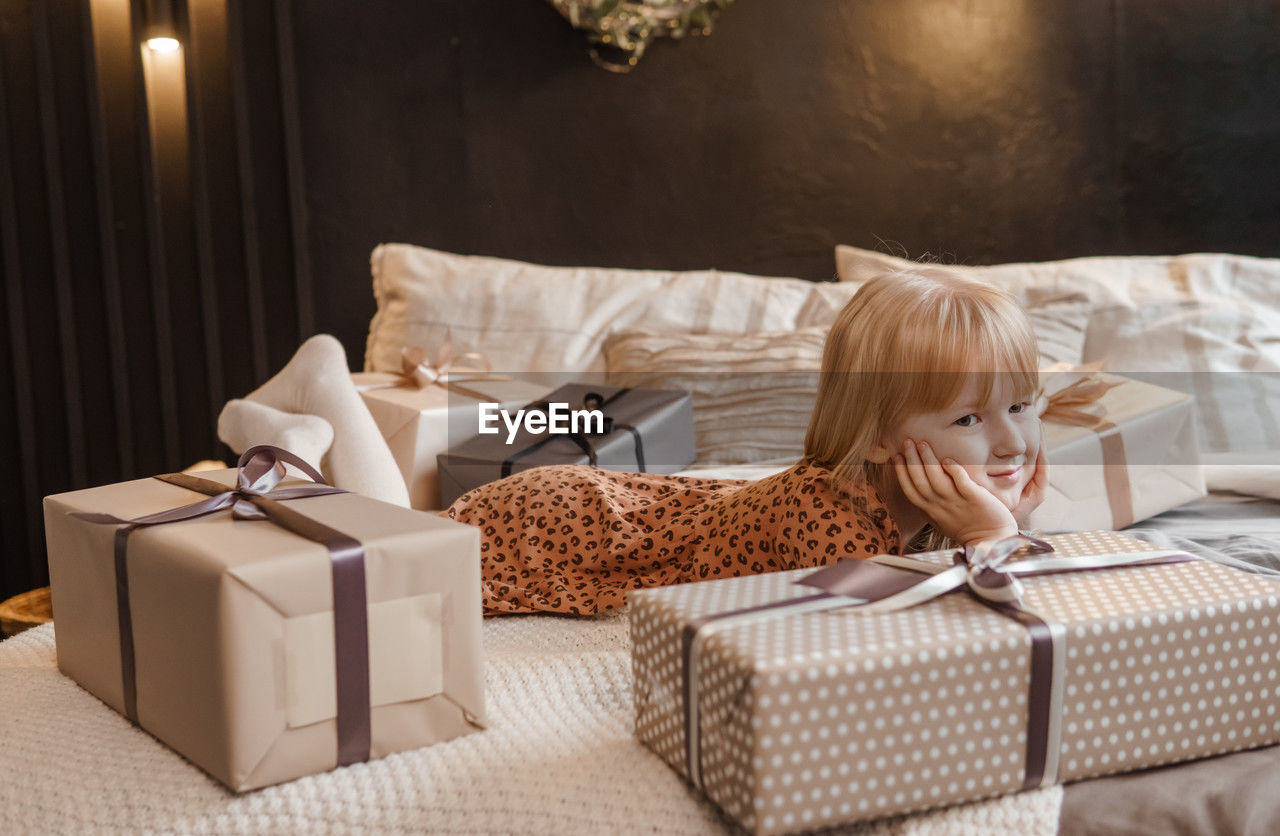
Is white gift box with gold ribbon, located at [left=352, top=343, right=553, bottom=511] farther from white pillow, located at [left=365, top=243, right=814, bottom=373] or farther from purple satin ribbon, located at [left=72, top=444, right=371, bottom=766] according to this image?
purple satin ribbon, located at [left=72, top=444, right=371, bottom=766]

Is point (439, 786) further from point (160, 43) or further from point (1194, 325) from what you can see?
point (160, 43)

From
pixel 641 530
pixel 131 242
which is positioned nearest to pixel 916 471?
pixel 641 530

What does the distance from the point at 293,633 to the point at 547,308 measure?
1485 mm

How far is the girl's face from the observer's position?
1.03 meters

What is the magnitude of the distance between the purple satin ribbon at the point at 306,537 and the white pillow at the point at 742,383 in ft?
3.06

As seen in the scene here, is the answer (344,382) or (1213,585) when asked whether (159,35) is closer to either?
(344,382)

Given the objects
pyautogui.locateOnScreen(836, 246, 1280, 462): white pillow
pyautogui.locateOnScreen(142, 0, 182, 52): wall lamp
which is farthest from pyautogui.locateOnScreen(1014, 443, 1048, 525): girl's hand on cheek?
pyautogui.locateOnScreen(142, 0, 182, 52): wall lamp

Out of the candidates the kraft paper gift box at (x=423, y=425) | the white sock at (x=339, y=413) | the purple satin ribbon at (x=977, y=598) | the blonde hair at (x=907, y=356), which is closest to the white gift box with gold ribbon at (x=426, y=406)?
the kraft paper gift box at (x=423, y=425)

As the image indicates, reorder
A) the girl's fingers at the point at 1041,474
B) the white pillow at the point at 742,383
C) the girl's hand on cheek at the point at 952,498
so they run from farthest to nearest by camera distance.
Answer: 1. the white pillow at the point at 742,383
2. the girl's fingers at the point at 1041,474
3. the girl's hand on cheek at the point at 952,498

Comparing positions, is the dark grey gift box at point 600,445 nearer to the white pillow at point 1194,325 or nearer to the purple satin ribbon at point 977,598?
the white pillow at point 1194,325

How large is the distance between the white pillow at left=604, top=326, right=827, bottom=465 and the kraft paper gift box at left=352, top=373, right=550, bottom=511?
0.27m

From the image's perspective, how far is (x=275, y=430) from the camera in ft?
4.58

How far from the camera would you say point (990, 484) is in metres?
1.06

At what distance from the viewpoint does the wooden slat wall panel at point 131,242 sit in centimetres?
237
